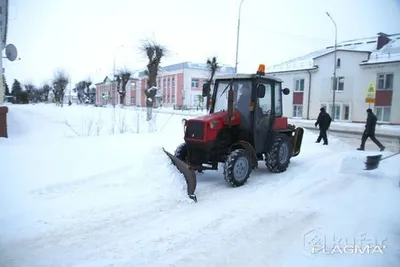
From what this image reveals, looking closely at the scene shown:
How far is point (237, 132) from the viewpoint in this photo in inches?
255

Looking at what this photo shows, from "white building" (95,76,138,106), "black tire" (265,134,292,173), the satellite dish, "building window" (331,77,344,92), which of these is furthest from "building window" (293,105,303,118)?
"white building" (95,76,138,106)

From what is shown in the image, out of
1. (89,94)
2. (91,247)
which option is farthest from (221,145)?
(89,94)

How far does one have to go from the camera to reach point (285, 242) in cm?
364

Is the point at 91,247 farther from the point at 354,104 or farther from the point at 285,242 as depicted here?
the point at 354,104

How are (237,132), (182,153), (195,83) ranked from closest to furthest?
1. (237,132)
2. (182,153)
3. (195,83)

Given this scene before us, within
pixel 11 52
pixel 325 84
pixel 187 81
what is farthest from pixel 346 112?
pixel 187 81

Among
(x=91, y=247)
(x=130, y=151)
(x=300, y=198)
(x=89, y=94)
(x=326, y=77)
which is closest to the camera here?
(x=91, y=247)

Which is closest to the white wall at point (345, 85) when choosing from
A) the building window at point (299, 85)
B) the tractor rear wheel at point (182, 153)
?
the building window at point (299, 85)

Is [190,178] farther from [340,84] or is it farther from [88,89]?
[88,89]

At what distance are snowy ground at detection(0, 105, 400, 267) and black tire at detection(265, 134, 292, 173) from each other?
0.80 feet

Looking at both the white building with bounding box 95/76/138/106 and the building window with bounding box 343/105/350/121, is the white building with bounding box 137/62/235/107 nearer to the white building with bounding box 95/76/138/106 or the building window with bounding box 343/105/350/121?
the white building with bounding box 95/76/138/106

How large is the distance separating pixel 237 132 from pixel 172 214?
8.67 ft

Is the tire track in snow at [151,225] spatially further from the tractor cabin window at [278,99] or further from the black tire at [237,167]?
the tractor cabin window at [278,99]

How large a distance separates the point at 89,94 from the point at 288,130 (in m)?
86.1
